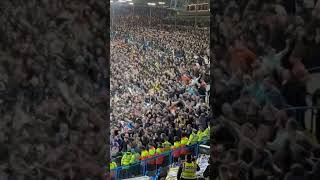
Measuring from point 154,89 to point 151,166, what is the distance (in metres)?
0.55

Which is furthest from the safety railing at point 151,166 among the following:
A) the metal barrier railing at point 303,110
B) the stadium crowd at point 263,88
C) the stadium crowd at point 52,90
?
the metal barrier railing at point 303,110

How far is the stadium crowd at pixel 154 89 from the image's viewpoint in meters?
3.48

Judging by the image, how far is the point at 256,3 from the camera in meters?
2.25

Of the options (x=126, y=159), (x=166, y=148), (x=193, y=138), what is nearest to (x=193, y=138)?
(x=193, y=138)

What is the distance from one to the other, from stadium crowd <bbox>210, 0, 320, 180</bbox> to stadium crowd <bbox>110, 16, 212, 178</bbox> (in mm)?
1032

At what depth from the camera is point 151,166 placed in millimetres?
3787

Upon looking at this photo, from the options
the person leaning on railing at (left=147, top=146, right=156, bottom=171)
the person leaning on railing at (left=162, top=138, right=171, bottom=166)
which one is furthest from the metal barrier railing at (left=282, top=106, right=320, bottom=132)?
the person leaning on railing at (left=147, top=146, right=156, bottom=171)

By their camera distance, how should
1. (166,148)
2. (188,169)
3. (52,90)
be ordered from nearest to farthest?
(52,90) < (188,169) < (166,148)

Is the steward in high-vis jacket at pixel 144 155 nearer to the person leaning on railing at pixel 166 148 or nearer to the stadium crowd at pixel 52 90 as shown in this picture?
the person leaning on railing at pixel 166 148

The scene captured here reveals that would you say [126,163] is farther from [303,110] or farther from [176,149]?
[303,110]

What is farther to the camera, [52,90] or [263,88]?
[52,90]

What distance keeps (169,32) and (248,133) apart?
5.00 ft

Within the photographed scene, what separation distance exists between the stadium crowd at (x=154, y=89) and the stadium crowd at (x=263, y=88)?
1032 mm

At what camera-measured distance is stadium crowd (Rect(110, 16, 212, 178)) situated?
3.48m
